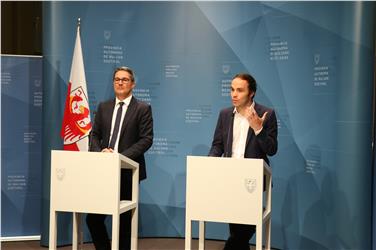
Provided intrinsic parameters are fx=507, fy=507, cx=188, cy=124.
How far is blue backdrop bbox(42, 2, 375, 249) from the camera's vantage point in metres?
4.30

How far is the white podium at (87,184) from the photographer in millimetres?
3279

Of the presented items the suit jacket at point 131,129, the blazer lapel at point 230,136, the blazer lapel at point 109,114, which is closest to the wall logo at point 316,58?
the blazer lapel at point 230,136

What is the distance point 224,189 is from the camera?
320 cm

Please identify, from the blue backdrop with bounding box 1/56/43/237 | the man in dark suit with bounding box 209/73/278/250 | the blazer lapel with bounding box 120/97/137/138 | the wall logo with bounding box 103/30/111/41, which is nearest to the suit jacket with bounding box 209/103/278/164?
the man in dark suit with bounding box 209/73/278/250

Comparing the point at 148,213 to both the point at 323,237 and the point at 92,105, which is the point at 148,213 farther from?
the point at 323,237

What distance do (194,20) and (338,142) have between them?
1.97m

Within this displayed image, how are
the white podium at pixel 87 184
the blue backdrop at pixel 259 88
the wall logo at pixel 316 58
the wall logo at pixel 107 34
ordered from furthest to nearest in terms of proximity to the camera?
1. the wall logo at pixel 107 34
2. the wall logo at pixel 316 58
3. the blue backdrop at pixel 259 88
4. the white podium at pixel 87 184

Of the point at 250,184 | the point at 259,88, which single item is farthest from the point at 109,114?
the point at 259,88

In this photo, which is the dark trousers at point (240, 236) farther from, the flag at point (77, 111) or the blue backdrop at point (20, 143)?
the blue backdrop at point (20, 143)

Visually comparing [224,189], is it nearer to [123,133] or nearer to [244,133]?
[244,133]

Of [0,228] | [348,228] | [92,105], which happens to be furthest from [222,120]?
[0,228]

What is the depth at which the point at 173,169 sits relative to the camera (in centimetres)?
539

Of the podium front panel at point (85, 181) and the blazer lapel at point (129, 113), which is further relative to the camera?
the blazer lapel at point (129, 113)

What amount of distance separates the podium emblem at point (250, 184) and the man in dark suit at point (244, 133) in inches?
15.0
